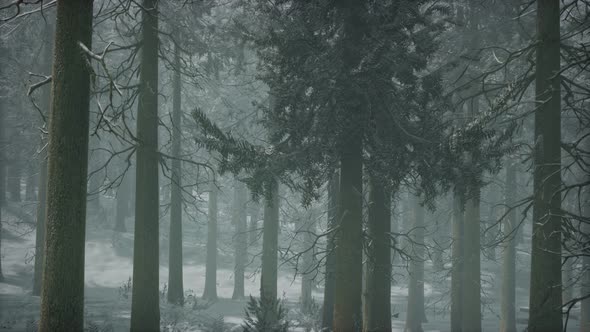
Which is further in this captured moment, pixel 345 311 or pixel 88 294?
pixel 88 294

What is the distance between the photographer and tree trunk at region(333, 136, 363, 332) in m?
11.0

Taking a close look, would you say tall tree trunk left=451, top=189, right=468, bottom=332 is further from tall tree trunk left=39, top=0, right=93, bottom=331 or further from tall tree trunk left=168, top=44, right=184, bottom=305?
tall tree trunk left=39, top=0, right=93, bottom=331

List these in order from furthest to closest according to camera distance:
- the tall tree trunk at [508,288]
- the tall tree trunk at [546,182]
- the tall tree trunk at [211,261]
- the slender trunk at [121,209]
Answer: the slender trunk at [121,209] < the tall tree trunk at [211,261] < the tall tree trunk at [508,288] < the tall tree trunk at [546,182]

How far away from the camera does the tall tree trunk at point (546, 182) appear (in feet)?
32.2

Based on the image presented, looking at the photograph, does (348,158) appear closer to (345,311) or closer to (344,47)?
(344,47)

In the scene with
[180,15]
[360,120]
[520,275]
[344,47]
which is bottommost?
[520,275]

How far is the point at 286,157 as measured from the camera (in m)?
11.0

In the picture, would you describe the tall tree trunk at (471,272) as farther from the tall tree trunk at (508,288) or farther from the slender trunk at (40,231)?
the slender trunk at (40,231)

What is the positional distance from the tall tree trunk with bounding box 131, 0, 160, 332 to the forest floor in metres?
1.88

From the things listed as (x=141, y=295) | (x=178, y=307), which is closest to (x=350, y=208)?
(x=141, y=295)

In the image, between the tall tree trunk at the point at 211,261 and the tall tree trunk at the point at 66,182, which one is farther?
the tall tree trunk at the point at 211,261

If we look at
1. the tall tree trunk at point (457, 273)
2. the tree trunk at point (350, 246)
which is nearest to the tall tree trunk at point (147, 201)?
the tree trunk at point (350, 246)

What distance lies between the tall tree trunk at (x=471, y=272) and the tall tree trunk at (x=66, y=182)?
14887 millimetres

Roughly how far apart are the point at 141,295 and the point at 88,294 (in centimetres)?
1446
